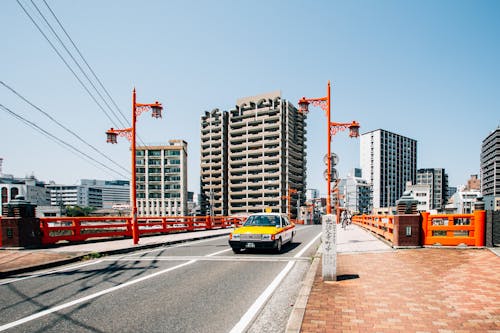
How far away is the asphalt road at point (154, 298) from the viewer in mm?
4520

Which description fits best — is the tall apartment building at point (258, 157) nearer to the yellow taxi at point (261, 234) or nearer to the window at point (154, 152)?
the window at point (154, 152)

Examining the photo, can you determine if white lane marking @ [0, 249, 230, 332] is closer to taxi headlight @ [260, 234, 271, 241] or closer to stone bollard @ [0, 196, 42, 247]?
taxi headlight @ [260, 234, 271, 241]

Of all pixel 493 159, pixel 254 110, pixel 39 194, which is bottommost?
pixel 39 194

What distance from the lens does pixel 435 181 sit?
18638 centimetres

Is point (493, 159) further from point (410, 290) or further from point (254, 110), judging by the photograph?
point (410, 290)

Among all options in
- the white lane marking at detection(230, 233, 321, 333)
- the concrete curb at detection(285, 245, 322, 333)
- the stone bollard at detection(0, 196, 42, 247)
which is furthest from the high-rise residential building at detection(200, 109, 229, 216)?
the concrete curb at detection(285, 245, 322, 333)

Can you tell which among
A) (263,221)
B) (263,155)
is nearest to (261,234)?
(263,221)

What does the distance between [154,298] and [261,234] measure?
233 inches

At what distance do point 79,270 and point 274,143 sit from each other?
3826 inches

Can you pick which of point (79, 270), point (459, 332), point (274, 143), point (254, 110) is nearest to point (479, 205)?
point (459, 332)

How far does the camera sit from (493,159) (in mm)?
138750

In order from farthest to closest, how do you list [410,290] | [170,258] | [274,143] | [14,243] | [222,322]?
[274,143]
[14,243]
[170,258]
[410,290]
[222,322]

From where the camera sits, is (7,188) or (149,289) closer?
(149,289)

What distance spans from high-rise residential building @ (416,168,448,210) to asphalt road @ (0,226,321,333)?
202 m
